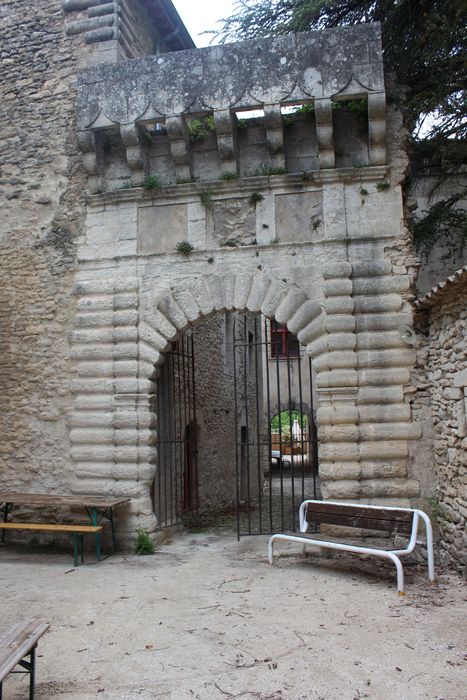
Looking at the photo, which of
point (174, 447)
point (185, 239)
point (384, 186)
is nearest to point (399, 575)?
point (384, 186)

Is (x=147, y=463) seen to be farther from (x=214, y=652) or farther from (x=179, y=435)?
(x=214, y=652)

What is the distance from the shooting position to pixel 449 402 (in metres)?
5.73

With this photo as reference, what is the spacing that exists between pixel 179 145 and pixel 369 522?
4.78 m

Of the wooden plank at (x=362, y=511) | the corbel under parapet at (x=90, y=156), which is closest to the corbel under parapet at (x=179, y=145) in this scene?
the corbel under parapet at (x=90, y=156)

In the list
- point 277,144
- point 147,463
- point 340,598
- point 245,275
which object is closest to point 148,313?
point 245,275

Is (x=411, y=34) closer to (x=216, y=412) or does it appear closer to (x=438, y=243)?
(x=438, y=243)

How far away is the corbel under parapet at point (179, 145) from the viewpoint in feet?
22.7

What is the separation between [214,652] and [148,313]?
4172 millimetres

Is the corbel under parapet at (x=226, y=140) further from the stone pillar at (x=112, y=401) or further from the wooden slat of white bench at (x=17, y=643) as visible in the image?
the wooden slat of white bench at (x=17, y=643)

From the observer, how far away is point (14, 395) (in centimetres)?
733

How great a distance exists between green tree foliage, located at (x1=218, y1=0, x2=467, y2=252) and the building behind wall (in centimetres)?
97

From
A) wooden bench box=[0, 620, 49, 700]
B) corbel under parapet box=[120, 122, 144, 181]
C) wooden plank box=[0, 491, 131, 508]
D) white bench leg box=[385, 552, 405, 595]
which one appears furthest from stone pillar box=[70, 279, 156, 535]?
wooden bench box=[0, 620, 49, 700]

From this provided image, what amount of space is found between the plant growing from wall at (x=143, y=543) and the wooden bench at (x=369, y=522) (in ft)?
4.91

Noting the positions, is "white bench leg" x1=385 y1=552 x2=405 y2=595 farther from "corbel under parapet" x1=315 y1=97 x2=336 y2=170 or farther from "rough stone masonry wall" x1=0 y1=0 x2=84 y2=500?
"corbel under parapet" x1=315 y1=97 x2=336 y2=170
